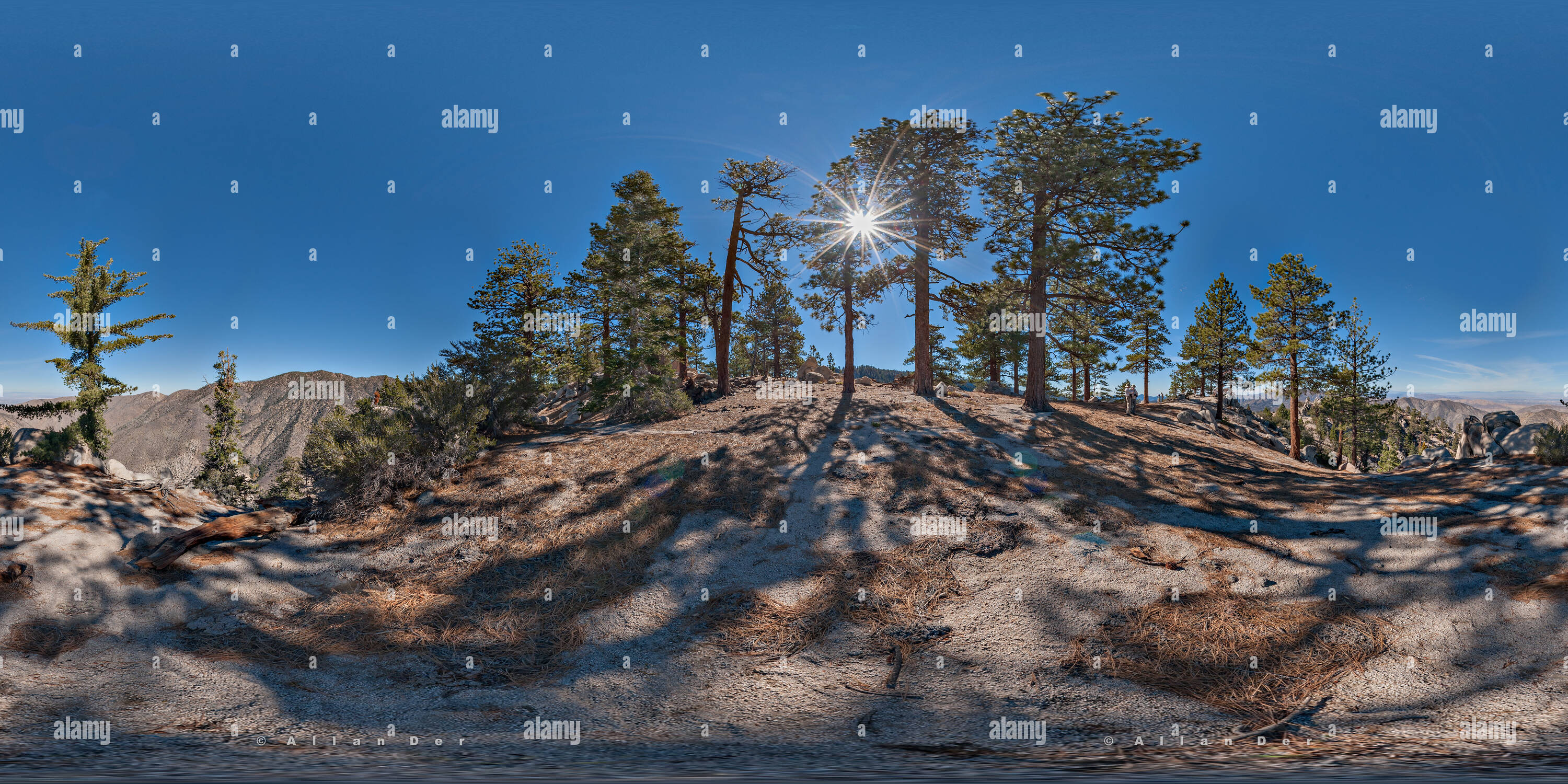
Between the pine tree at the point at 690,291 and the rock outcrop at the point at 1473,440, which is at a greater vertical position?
the pine tree at the point at 690,291

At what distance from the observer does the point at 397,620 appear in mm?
6184

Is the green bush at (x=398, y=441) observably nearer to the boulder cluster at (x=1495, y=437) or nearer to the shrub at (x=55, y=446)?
the shrub at (x=55, y=446)

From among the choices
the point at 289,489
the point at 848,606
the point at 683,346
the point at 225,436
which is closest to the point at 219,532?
the point at 848,606

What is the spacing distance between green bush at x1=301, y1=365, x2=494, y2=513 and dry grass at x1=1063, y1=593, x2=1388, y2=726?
30.9 feet

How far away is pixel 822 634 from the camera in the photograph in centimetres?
582

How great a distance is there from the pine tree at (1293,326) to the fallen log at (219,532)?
3945 centimetres

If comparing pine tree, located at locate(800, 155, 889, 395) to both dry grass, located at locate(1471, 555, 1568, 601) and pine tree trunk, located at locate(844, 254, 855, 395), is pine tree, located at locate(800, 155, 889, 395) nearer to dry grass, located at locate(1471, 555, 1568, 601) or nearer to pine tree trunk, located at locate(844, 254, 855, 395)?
pine tree trunk, located at locate(844, 254, 855, 395)

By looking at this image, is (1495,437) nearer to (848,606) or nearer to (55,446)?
(848,606)

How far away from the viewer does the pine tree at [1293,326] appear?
30312 mm

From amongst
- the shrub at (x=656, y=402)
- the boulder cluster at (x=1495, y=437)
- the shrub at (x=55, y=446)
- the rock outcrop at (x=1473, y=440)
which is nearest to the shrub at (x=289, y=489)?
the shrub at (x=55, y=446)

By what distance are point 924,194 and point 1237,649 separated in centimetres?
1647

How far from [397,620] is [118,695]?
76.8 inches

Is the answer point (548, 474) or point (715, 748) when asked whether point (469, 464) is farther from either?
point (715, 748)

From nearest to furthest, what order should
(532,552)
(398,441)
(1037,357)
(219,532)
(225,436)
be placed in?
(219,532) < (532,552) < (398,441) < (1037,357) < (225,436)
